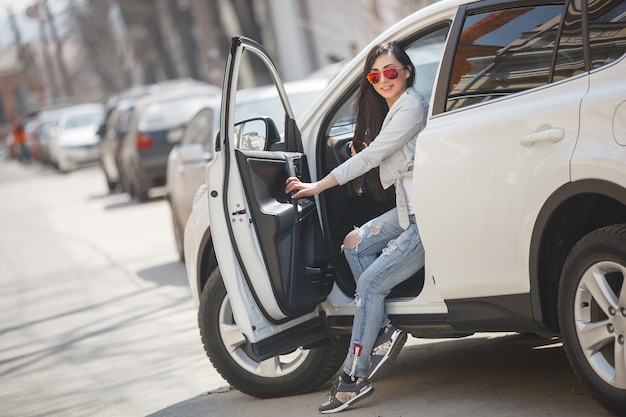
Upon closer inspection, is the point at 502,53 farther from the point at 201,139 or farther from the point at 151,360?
the point at 201,139

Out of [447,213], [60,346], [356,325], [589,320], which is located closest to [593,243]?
[589,320]

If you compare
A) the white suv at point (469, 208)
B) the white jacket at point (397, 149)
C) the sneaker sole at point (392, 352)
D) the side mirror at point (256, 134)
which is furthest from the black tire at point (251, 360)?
the white jacket at point (397, 149)

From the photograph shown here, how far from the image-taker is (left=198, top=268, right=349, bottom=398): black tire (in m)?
6.26

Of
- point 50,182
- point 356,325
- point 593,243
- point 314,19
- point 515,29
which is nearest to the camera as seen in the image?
point 593,243

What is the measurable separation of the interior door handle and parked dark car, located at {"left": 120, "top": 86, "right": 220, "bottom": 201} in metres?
14.6

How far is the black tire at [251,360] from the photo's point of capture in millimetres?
6262

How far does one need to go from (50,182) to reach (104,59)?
1288 inches

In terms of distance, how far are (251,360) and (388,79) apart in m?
1.65

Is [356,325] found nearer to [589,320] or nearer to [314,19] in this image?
[589,320]

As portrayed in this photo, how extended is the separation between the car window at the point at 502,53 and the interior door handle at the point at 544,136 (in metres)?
0.26

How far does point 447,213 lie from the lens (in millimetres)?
5246

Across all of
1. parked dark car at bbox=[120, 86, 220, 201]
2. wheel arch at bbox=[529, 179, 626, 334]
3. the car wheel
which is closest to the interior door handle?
wheel arch at bbox=[529, 179, 626, 334]

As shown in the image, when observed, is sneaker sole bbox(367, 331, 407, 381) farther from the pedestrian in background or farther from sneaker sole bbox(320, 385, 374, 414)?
the pedestrian in background

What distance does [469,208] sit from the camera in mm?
5133
